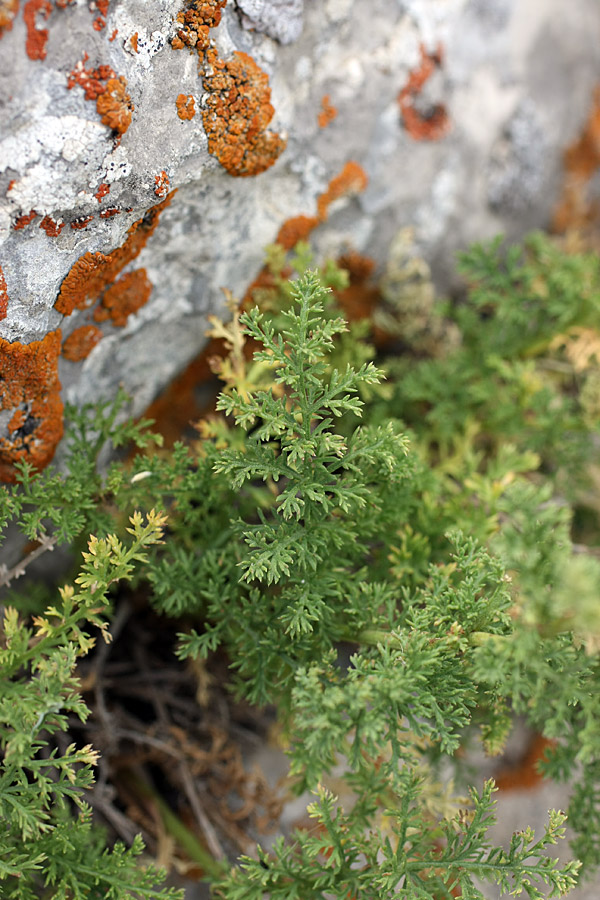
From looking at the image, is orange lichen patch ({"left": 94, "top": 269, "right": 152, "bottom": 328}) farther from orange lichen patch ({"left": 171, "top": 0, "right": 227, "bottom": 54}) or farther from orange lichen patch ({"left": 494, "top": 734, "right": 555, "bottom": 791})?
orange lichen patch ({"left": 494, "top": 734, "right": 555, "bottom": 791})

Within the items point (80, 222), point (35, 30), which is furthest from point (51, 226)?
point (35, 30)

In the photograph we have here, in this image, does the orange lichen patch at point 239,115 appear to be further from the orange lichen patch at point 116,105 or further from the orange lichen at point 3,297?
the orange lichen at point 3,297

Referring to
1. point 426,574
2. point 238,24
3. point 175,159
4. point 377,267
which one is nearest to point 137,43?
point 175,159

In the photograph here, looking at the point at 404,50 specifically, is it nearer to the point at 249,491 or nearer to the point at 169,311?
the point at 169,311

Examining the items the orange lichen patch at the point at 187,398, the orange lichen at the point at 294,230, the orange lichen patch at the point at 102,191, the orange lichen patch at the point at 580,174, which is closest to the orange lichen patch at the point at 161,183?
the orange lichen patch at the point at 102,191

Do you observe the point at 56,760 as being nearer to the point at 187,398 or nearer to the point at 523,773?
the point at 187,398

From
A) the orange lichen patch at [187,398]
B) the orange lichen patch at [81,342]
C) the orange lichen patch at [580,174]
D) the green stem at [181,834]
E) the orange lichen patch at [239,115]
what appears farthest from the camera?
the orange lichen patch at [580,174]

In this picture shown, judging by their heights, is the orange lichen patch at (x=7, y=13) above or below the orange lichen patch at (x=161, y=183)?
above
